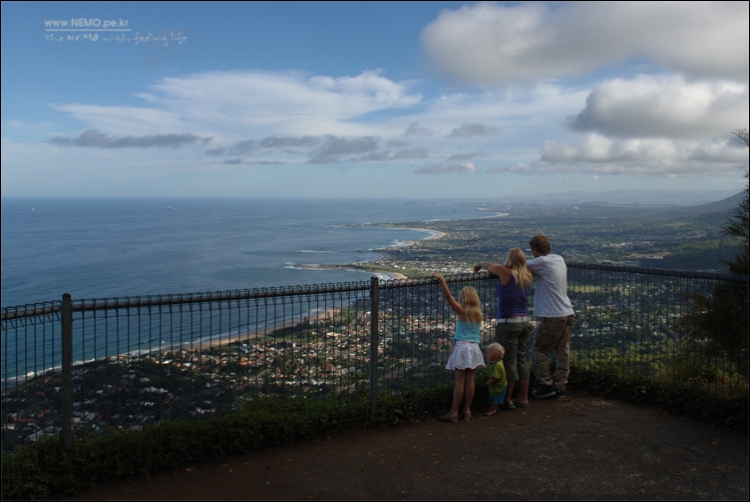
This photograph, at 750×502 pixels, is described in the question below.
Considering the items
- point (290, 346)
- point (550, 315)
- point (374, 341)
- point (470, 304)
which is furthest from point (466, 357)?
point (290, 346)

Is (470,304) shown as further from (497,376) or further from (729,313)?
(729,313)

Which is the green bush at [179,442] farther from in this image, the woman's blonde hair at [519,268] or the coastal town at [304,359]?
the woman's blonde hair at [519,268]

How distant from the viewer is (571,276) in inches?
324

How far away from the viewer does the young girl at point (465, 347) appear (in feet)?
21.2

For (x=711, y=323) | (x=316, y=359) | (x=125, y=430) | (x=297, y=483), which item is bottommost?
(x=297, y=483)

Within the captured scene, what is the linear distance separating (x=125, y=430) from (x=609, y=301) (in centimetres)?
597

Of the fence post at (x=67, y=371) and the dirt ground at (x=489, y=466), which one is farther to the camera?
the fence post at (x=67, y=371)

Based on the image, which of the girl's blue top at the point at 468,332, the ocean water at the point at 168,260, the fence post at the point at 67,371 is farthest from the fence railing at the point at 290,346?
the ocean water at the point at 168,260

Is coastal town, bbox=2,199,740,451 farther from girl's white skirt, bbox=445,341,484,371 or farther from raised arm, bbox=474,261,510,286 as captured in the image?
girl's white skirt, bbox=445,341,484,371

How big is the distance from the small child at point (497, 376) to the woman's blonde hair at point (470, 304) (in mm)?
584

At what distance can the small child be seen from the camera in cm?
684

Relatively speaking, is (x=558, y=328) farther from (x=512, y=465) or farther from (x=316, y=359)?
(x=316, y=359)

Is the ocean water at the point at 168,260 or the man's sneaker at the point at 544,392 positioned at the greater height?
the man's sneaker at the point at 544,392

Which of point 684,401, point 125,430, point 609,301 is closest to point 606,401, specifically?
point 684,401
